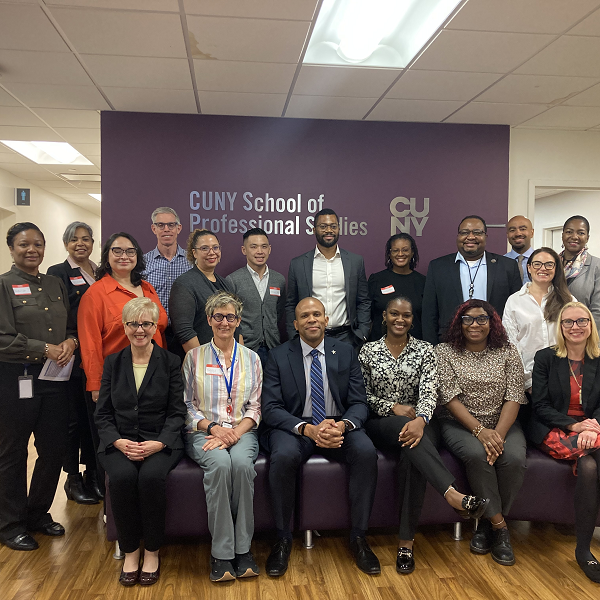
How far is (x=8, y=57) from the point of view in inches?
147

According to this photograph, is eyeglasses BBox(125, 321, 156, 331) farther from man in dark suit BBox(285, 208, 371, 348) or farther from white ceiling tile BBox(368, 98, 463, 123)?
white ceiling tile BBox(368, 98, 463, 123)

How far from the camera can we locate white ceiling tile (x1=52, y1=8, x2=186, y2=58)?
314 cm

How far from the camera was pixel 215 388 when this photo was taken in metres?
3.02

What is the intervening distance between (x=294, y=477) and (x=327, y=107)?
3.45 metres

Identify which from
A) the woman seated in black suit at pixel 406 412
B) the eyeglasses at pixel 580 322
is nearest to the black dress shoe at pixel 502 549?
the woman seated in black suit at pixel 406 412

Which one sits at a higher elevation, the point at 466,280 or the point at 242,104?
the point at 242,104

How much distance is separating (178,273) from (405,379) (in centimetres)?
196

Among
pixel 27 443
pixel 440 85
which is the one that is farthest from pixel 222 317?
pixel 440 85

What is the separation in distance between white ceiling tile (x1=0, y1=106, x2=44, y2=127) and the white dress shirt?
3396mm

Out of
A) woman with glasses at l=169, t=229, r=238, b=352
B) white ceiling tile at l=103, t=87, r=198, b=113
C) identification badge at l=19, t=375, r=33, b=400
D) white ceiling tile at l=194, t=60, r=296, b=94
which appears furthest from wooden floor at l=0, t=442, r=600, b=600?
white ceiling tile at l=103, t=87, r=198, b=113

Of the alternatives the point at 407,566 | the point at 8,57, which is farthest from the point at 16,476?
the point at 8,57

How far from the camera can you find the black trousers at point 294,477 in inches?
112

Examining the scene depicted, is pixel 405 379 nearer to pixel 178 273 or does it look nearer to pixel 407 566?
pixel 407 566

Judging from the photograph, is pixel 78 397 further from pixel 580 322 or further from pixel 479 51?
pixel 479 51
